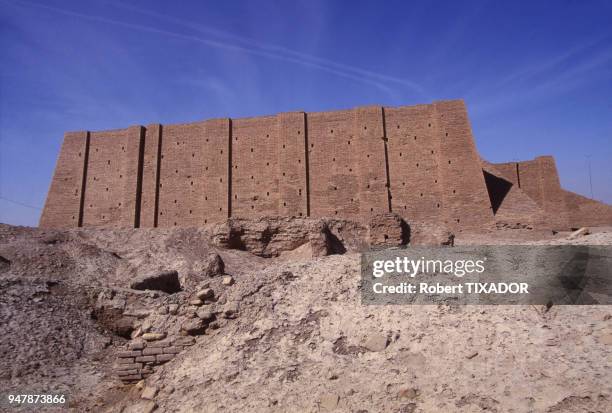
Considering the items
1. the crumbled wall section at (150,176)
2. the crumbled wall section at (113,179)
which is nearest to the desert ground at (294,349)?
the crumbled wall section at (150,176)

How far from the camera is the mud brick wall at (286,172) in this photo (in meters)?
20.5

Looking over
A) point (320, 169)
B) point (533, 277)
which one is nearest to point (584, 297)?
point (533, 277)

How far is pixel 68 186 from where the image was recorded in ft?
→ 78.0

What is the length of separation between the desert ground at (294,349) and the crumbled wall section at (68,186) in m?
16.0

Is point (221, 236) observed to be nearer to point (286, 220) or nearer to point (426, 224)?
point (286, 220)

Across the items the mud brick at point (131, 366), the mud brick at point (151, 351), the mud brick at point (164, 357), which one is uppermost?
the mud brick at point (151, 351)

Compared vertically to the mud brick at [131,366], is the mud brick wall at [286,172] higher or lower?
higher

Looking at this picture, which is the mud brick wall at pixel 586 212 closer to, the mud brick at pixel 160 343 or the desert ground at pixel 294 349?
the desert ground at pixel 294 349

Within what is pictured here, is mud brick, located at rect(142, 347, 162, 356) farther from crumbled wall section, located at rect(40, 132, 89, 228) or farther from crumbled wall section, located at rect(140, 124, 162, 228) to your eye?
crumbled wall section, located at rect(40, 132, 89, 228)

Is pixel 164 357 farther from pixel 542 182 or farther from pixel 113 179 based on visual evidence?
pixel 542 182

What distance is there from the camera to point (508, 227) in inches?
766

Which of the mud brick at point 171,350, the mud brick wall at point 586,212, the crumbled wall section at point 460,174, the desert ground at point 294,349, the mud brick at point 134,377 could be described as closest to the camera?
the desert ground at point 294,349

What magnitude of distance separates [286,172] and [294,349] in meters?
16.2

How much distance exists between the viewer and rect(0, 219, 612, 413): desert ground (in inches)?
182
